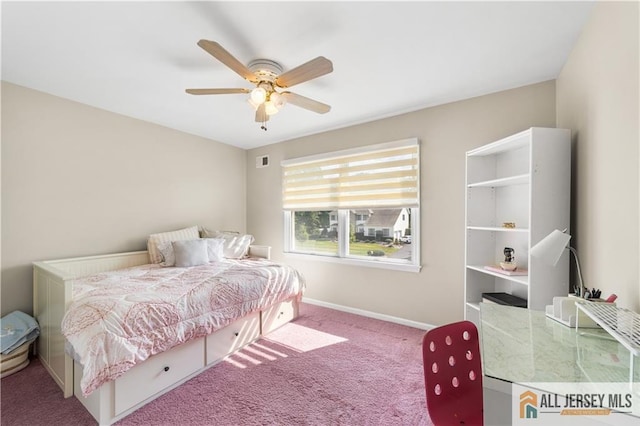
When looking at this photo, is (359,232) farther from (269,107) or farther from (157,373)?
(157,373)

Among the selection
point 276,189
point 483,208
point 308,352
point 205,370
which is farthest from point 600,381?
point 276,189

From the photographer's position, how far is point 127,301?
1.82 m

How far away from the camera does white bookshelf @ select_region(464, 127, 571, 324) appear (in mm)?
1828

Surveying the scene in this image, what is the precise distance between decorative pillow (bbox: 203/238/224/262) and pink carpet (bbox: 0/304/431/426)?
1200 mm

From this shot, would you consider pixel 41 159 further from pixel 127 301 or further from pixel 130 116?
pixel 127 301

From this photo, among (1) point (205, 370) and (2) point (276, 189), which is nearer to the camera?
(1) point (205, 370)

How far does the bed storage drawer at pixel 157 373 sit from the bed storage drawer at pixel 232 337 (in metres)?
0.10

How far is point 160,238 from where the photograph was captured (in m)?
3.22

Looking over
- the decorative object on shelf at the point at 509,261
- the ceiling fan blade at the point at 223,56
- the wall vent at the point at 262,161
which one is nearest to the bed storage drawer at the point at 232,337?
the ceiling fan blade at the point at 223,56

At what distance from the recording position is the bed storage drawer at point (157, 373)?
1.68m

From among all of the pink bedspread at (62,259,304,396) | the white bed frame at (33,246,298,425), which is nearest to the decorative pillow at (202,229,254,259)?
the pink bedspread at (62,259,304,396)

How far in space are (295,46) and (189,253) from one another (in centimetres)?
241

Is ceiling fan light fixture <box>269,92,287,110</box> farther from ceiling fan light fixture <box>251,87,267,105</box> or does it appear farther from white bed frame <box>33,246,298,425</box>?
white bed frame <box>33,246,298,425</box>

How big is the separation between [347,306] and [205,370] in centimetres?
185
